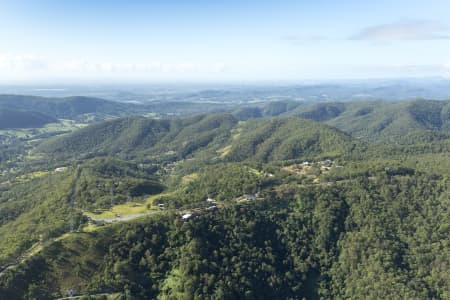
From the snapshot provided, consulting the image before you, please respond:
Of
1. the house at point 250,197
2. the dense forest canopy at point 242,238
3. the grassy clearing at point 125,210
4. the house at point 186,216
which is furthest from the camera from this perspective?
the house at point 250,197

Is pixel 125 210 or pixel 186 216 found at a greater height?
pixel 186 216

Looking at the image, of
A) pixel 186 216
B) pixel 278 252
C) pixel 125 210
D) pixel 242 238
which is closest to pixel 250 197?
pixel 242 238

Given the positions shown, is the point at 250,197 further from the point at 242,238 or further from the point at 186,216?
the point at 186,216

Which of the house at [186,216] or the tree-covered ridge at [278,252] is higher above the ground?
the house at [186,216]

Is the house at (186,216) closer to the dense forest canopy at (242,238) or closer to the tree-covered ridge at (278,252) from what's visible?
the dense forest canopy at (242,238)

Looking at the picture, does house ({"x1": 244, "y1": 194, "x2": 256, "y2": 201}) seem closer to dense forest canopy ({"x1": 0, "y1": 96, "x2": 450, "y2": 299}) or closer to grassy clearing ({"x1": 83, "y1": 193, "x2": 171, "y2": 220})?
dense forest canopy ({"x1": 0, "y1": 96, "x2": 450, "y2": 299})

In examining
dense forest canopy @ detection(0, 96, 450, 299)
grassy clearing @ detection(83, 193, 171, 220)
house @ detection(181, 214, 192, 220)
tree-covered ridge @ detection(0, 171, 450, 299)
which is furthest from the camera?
grassy clearing @ detection(83, 193, 171, 220)

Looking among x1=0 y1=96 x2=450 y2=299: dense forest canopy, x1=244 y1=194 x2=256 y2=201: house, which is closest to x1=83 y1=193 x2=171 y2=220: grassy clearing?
x1=0 y1=96 x2=450 y2=299: dense forest canopy

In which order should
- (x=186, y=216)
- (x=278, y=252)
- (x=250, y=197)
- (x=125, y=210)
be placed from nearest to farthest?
(x=186, y=216), (x=278, y=252), (x=125, y=210), (x=250, y=197)

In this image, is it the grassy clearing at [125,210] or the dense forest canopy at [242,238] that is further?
the grassy clearing at [125,210]

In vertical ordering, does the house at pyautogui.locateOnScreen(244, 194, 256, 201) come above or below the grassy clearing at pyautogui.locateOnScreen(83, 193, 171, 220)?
above

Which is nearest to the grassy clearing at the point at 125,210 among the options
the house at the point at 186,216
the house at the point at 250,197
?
the house at the point at 186,216

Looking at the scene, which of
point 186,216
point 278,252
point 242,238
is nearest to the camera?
point 186,216
